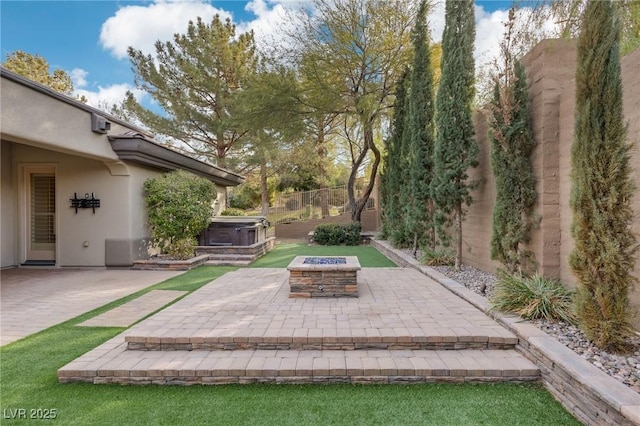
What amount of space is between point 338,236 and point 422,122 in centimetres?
642

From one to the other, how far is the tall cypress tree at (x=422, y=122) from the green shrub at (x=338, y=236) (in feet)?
17.2

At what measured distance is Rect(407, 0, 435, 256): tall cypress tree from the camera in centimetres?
809

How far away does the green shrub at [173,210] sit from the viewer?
839 centimetres

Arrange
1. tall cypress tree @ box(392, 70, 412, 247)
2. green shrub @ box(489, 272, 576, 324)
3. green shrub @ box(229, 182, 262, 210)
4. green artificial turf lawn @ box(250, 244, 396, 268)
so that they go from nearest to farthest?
green shrub @ box(489, 272, 576, 324), green artificial turf lawn @ box(250, 244, 396, 268), tall cypress tree @ box(392, 70, 412, 247), green shrub @ box(229, 182, 262, 210)

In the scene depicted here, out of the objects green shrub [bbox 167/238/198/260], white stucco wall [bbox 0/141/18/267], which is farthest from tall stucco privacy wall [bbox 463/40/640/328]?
white stucco wall [bbox 0/141/18/267]

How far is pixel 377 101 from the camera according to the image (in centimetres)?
1222

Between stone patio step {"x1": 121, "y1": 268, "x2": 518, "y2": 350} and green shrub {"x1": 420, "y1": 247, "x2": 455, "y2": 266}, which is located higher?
green shrub {"x1": 420, "y1": 247, "x2": 455, "y2": 266}

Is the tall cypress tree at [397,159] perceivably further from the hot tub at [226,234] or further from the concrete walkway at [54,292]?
the concrete walkway at [54,292]

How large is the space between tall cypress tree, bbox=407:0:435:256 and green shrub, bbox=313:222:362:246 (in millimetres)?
5231

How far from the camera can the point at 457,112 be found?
638 cm

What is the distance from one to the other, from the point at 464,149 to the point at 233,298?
496cm

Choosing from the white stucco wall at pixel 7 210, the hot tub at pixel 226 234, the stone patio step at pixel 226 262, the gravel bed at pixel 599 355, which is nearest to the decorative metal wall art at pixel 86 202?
the white stucco wall at pixel 7 210

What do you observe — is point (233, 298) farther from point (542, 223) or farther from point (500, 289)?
point (542, 223)

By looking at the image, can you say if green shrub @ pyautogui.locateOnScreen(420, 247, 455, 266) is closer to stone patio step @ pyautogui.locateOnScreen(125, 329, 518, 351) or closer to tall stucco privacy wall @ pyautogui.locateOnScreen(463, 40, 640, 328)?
tall stucco privacy wall @ pyautogui.locateOnScreen(463, 40, 640, 328)
